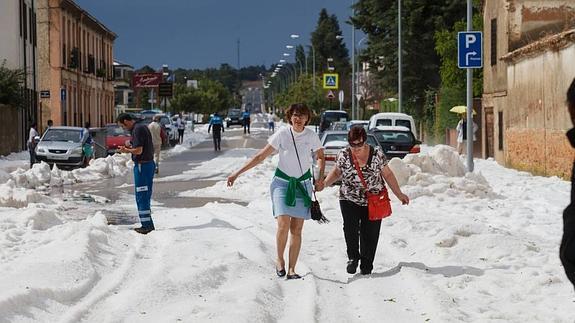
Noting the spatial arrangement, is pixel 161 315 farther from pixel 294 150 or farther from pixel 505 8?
pixel 505 8

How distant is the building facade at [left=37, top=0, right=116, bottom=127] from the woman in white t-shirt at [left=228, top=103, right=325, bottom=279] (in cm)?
3793

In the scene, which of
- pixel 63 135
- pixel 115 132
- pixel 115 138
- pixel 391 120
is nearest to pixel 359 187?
pixel 63 135

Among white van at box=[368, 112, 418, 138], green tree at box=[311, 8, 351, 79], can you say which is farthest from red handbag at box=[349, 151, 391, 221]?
green tree at box=[311, 8, 351, 79]

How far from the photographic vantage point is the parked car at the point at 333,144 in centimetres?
2359

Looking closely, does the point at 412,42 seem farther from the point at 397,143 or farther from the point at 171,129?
the point at 397,143

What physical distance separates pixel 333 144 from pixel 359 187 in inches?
570

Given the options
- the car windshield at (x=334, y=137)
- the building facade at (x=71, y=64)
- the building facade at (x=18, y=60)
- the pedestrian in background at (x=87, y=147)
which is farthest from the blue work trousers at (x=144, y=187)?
the building facade at (x=71, y=64)

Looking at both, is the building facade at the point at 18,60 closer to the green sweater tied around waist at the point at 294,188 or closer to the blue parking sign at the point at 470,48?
the blue parking sign at the point at 470,48

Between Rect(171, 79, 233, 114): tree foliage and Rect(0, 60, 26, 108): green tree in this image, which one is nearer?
Rect(0, 60, 26, 108): green tree

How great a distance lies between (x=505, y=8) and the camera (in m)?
33.1

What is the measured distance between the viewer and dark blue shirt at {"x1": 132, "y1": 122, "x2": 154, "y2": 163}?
13734 millimetres

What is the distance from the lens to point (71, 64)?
5894 centimetres

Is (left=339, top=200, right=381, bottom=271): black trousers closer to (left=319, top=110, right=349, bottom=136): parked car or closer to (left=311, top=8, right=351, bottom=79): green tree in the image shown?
(left=319, top=110, right=349, bottom=136): parked car

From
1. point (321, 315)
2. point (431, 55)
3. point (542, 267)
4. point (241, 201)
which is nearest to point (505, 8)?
point (241, 201)
